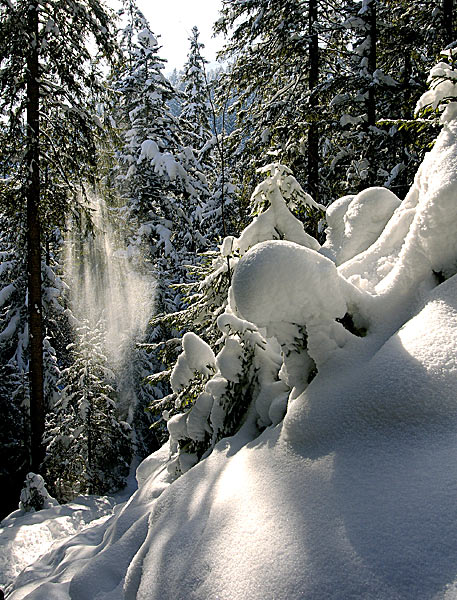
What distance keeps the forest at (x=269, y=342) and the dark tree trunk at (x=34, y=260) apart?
4 centimetres

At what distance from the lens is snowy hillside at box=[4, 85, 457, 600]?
59.0 inches

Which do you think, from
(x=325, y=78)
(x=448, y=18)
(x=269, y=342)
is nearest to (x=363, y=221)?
(x=269, y=342)

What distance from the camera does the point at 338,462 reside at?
6.42 ft

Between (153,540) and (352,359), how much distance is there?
69.4 inches

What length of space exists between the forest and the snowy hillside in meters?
0.01

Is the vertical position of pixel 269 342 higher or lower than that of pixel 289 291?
lower

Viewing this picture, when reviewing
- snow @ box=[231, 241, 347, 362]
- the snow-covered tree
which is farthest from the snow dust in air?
snow @ box=[231, 241, 347, 362]

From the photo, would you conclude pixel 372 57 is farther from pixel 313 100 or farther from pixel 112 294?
pixel 112 294

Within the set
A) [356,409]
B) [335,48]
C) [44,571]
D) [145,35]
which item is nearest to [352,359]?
[356,409]

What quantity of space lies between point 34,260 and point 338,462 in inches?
368

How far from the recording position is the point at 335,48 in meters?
9.72

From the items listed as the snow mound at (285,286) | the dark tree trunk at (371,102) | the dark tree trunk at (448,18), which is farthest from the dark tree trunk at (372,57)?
the snow mound at (285,286)

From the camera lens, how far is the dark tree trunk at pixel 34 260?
9039 mm

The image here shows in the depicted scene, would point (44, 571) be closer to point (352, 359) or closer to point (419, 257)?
point (352, 359)
